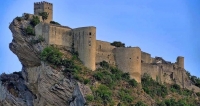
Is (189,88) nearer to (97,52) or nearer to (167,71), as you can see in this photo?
(167,71)

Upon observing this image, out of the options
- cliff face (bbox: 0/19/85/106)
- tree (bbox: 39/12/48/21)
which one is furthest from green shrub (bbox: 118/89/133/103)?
tree (bbox: 39/12/48/21)

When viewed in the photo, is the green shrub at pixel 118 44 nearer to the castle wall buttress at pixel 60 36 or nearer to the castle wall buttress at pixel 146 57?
the castle wall buttress at pixel 146 57

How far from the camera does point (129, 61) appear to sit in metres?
80.9

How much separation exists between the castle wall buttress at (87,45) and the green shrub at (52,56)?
7.67 feet

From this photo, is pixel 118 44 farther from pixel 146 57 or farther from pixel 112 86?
pixel 112 86

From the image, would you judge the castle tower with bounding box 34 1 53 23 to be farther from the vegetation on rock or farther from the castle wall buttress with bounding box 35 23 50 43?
the vegetation on rock

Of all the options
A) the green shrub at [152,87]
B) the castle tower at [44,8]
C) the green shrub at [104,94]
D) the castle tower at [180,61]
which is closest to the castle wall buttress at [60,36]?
the castle tower at [44,8]

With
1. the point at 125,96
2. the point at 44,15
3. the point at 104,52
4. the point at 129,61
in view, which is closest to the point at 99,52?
the point at 104,52

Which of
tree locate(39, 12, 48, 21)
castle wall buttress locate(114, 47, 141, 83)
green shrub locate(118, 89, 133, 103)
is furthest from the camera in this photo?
tree locate(39, 12, 48, 21)

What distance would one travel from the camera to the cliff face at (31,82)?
7481 cm

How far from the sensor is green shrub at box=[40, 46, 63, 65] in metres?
76.0

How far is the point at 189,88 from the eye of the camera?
296 feet

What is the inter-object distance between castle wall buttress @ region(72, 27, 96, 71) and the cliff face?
10.4ft

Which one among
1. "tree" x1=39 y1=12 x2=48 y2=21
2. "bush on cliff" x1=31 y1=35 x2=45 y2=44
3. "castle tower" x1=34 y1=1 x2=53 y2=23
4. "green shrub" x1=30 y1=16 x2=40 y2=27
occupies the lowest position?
"bush on cliff" x1=31 y1=35 x2=45 y2=44
